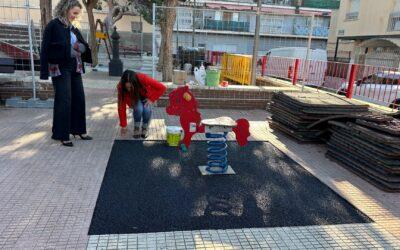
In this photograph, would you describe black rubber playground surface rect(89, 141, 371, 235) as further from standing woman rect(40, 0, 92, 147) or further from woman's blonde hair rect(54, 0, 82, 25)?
woman's blonde hair rect(54, 0, 82, 25)

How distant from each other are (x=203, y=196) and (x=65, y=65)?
267 centimetres

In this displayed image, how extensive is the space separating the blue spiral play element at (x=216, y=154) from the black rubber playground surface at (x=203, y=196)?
147 mm

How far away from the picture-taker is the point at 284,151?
5.34 meters

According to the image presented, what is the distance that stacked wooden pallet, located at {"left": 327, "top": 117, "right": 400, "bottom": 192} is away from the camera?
4.10m

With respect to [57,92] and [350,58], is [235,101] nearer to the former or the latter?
[57,92]

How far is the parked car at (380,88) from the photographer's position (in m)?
7.84

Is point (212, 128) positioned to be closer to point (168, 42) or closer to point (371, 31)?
point (168, 42)

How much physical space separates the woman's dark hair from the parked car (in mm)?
5496

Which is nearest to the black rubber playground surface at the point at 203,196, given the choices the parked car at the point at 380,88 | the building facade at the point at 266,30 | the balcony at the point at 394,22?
the parked car at the point at 380,88

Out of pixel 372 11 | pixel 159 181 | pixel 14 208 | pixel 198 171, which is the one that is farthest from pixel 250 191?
pixel 372 11

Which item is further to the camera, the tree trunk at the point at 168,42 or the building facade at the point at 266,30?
the building facade at the point at 266,30

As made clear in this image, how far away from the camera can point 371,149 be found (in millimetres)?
4355

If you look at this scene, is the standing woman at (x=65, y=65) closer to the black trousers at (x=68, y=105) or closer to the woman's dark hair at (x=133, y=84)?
the black trousers at (x=68, y=105)

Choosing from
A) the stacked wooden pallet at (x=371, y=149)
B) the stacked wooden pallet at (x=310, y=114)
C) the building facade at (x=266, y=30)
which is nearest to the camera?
the stacked wooden pallet at (x=371, y=149)
